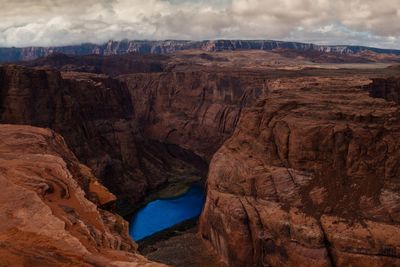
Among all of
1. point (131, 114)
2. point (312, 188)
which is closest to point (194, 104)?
point (131, 114)

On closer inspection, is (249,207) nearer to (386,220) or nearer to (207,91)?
(386,220)

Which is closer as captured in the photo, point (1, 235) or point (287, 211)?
point (1, 235)

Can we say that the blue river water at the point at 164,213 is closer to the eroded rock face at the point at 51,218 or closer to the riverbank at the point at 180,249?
the riverbank at the point at 180,249

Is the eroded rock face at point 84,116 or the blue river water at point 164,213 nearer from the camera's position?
the blue river water at point 164,213

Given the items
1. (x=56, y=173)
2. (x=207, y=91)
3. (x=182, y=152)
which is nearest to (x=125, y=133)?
(x=182, y=152)

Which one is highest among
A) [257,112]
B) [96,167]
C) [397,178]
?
[257,112]

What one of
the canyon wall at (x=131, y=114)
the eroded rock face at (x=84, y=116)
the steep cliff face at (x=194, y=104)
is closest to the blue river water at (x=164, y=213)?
the canyon wall at (x=131, y=114)

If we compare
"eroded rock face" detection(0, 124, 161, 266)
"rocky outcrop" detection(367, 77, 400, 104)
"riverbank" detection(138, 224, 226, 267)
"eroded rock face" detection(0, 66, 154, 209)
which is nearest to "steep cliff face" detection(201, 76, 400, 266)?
"riverbank" detection(138, 224, 226, 267)
